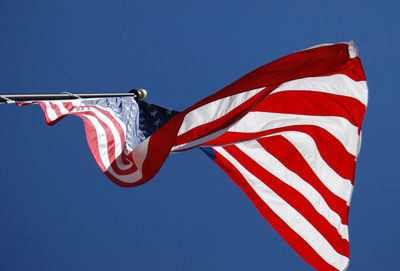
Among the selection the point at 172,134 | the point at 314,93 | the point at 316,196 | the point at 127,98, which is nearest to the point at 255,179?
the point at 316,196

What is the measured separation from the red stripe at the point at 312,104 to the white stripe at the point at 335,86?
67mm

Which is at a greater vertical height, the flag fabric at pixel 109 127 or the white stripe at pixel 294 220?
the flag fabric at pixel 109 127

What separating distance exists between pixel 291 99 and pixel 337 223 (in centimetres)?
225

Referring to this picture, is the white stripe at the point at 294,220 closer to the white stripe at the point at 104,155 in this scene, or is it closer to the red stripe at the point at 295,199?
the red stripe at the point at 295,199

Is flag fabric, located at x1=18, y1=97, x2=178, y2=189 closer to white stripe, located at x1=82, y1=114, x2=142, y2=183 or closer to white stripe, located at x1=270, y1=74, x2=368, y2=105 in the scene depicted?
white stripe, located at x1=82, y1=114, x2=142, y2=183

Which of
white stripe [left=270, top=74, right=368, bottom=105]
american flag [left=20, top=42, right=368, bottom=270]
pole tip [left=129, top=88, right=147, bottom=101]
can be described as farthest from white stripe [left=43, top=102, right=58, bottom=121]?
pole tip [left=129, top=88, right=147, bottom=101]

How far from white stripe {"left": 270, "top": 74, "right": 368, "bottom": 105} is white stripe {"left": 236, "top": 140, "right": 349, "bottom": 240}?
4.09ft

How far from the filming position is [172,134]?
738cm

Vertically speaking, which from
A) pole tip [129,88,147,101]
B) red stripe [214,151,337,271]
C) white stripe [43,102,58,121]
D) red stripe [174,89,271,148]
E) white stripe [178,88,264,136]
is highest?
pole tip [129,88,147,101]

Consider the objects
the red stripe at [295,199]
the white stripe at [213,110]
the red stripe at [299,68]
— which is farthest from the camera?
the red stripe at [295,199]

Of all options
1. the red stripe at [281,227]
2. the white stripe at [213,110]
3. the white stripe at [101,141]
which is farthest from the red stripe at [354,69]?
the white stripe at [101,141]

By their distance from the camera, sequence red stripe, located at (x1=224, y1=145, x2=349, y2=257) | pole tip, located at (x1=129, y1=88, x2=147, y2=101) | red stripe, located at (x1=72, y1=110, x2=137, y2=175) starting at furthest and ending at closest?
1. pole tip, located at (x1=129, y1=88, x2=147, y2=101)
2. red stripe, located at (x1=224, y1=145, x2=349, y2=257)
3. red stripe, located at (x1=72, y1=110, x2=137, y2=175)

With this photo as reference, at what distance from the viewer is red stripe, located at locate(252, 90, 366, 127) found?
27.9 ft

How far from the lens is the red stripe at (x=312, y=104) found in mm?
8500
